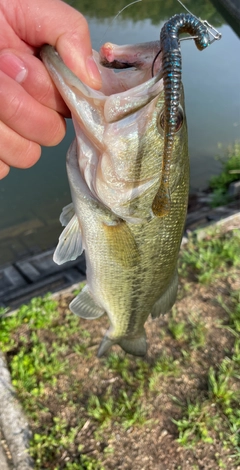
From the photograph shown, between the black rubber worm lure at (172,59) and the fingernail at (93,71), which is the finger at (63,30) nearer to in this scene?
the fingernail at (93,71)

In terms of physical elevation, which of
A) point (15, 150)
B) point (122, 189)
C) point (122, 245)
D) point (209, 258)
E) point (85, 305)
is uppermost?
point (15, 150)

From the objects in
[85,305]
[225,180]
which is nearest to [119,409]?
[85,305]

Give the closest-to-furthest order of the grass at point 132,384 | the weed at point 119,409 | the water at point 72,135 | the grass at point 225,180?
the grass at point 132,384 → the weed at point 119,409 → the grass at point 225,180 → the water at point 72,135

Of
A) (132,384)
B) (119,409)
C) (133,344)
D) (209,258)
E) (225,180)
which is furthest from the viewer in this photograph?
(225,180)

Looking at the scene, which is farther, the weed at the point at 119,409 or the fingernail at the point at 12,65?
the weed at the point at 119,409

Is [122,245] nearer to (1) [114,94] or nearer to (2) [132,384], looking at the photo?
(1) [114,94]

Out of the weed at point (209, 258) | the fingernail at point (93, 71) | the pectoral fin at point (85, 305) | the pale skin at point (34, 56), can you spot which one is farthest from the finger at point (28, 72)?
the weed at point (209, 258)

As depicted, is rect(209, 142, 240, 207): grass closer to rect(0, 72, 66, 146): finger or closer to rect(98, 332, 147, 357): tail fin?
rect(98, 332, 147, 357): tail fin

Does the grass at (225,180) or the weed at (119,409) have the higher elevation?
the weed at (119,409)
